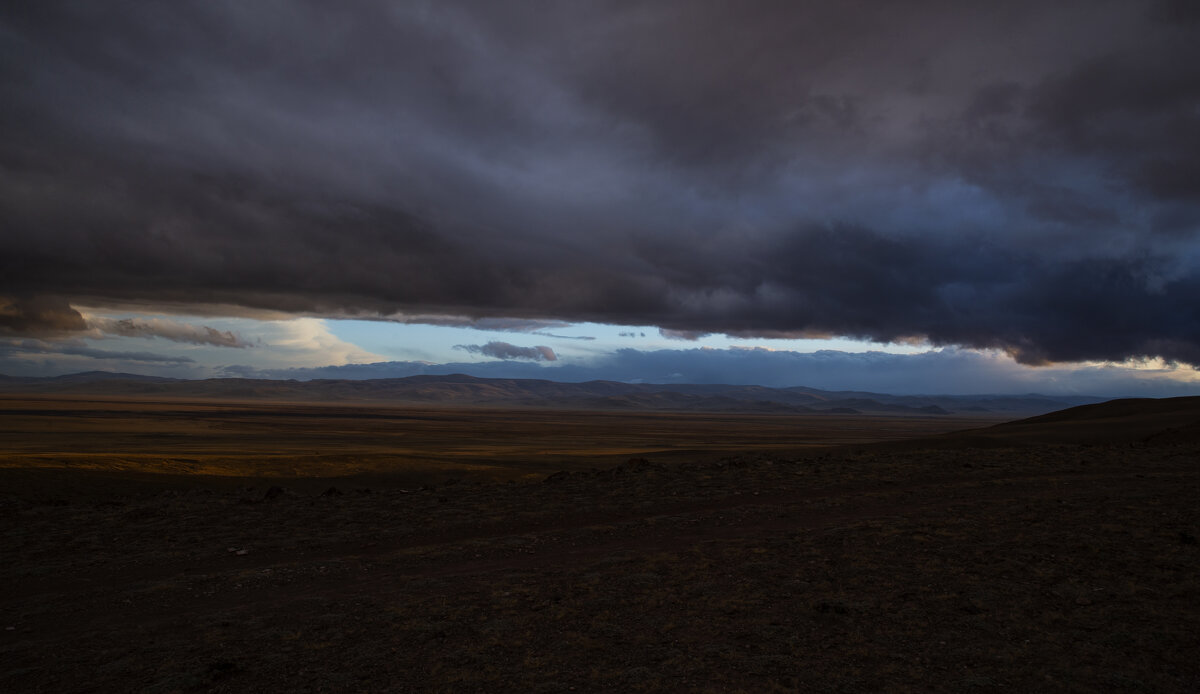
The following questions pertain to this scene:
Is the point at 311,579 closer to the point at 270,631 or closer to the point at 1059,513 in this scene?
the point at 270,631

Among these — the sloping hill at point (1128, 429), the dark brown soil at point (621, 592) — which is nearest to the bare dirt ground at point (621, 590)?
the dark brown soil at point (621, 592)

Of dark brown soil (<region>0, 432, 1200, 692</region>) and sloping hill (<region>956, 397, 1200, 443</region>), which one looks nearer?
dark brown soil (<region>0, 432, 1200, 692</region>)

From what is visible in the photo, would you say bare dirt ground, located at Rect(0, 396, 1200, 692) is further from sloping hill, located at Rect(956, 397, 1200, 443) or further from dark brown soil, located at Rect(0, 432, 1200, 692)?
sloping hill, located at Rect(956, 397, 1200, 443)

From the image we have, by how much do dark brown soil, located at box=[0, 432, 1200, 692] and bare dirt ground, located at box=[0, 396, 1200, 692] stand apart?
41 millimetres

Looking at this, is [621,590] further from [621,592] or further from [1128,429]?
[1128,429]

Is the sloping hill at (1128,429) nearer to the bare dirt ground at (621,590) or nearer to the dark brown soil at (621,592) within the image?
the bare dirt ground at (621,590)

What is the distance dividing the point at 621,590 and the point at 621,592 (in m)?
0.08

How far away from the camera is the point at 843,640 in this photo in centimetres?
643

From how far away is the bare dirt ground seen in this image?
5887 mm

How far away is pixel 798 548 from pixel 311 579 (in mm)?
6948

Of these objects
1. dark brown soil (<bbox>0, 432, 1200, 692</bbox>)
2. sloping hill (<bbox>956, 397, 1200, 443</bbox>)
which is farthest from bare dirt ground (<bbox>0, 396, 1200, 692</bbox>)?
sloping hill (<bbox>956, 397, 1200, 443</bbox>)

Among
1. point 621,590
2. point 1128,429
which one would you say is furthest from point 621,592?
point 1128,429

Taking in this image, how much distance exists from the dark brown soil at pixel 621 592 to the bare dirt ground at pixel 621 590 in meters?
0.04

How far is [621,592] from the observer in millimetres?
8086
